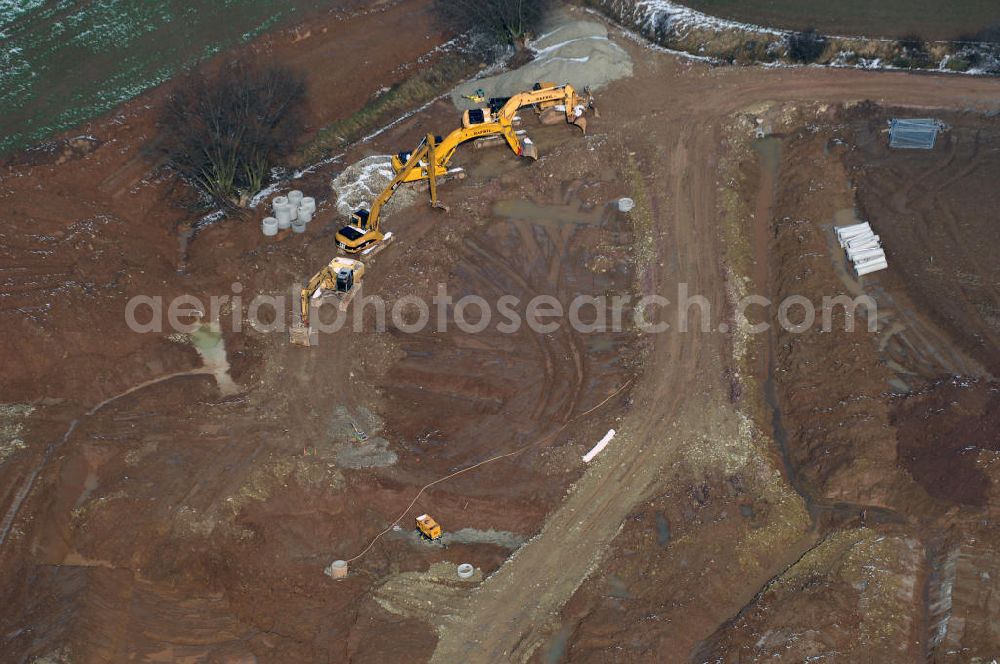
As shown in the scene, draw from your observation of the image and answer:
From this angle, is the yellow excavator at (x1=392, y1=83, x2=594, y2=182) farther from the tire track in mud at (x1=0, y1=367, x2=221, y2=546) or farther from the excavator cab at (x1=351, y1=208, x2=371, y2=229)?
the tire track in mud at (x1=0, y1=367, x2=221, y2=546)

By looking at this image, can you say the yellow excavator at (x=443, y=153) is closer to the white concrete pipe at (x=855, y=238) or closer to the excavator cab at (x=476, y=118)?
the excavator cab at (x=476, y=118)

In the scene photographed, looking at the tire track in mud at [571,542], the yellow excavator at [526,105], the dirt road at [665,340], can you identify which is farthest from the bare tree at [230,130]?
the tire track in mud at [571,542]

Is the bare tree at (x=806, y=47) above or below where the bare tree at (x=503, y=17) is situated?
below

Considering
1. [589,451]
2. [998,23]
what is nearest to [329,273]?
[589,451]

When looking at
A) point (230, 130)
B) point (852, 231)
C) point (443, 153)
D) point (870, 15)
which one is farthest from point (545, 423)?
point (870, 15)

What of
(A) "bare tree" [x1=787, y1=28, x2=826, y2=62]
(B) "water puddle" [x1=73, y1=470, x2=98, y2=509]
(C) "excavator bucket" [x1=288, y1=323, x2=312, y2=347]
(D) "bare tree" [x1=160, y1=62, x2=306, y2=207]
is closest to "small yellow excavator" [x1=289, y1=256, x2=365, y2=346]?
(C) "excavator bucket" [x1=288, y1=323, x2=312, y2=347]

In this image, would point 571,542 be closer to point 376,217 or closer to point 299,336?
point 299,336

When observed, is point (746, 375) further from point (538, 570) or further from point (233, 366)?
point (233, 366)
